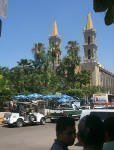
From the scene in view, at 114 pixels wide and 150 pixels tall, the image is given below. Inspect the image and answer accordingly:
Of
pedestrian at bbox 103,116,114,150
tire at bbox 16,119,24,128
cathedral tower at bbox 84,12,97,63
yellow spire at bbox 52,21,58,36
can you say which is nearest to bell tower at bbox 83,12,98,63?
cathedral tower at bbox 84,12,97,63

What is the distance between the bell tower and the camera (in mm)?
138125

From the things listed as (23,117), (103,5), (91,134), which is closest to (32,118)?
(23,117)

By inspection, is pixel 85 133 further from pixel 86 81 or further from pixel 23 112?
pixel 86 81

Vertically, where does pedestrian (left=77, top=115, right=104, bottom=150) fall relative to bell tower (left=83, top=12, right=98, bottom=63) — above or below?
below

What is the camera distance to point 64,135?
3715 mm

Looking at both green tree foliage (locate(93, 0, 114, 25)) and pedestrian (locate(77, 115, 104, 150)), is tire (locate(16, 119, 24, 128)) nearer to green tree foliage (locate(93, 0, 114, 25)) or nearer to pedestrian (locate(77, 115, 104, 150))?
pedestrian (locate(77, 115, 104, 150))

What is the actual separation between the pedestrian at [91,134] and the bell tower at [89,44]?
133719 mm

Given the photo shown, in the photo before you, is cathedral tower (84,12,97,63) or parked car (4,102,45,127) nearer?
parked car (4,102,45,127)

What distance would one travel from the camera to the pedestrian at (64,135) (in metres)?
3.68

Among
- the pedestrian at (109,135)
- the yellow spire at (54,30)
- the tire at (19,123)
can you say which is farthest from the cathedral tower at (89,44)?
the pedestrian at (109,135)

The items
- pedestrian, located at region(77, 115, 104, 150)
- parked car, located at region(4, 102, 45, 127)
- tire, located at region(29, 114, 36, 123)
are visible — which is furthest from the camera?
tire, located at region(29, 114, 36, 123)

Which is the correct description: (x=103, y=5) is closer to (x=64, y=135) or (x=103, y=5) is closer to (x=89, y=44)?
(x=64, y=135)

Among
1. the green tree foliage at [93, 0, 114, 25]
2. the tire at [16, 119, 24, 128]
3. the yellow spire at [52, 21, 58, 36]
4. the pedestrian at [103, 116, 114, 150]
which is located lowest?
the pedestrian at [103, 116, 114, 150]

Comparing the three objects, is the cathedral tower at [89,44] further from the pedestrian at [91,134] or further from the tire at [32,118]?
the pedestrian at [91,134]
